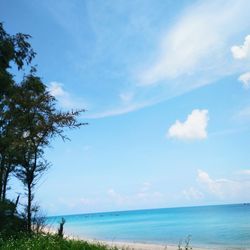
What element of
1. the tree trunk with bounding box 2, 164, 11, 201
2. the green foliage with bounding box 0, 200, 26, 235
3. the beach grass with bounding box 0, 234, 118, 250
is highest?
the tree trunk with bounding box 2, 164, 11, 201

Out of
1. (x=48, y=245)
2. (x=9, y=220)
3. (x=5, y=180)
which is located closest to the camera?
(x=48, y=245)

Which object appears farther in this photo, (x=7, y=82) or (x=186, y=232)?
(x=186, y=232)

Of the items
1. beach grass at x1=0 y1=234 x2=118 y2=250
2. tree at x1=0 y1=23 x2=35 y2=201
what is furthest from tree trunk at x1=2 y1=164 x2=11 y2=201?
beach grass at x1=0 y1=234 x2=118 y2=250

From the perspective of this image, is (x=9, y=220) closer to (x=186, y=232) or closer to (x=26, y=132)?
(x=26, y=132)

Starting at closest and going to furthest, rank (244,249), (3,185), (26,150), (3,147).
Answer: (26,150)
(3,147)
(3,185)
(244,249)

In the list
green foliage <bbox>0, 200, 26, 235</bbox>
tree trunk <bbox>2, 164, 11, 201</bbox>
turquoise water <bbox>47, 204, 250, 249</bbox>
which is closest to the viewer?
green foliage <bbox>0, 200, 26, 235</bbox>

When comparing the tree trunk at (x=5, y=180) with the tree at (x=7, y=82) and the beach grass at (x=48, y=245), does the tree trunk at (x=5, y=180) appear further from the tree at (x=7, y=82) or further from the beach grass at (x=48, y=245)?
the beach grass at (x=48, y=245)

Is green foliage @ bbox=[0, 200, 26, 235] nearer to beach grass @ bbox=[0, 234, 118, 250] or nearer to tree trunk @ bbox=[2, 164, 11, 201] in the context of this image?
beach grass @ bbox=[0, 234, 118, 250]

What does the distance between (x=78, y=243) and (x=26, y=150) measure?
6.70 meters

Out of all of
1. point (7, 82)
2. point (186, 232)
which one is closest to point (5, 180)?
point (7, 82)

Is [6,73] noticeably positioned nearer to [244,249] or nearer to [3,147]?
[3,147]

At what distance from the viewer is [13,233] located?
18.6 metres

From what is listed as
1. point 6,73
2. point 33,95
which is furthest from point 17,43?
point 33,95

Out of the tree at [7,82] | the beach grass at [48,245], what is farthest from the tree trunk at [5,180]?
the beach grass at [48,245]
